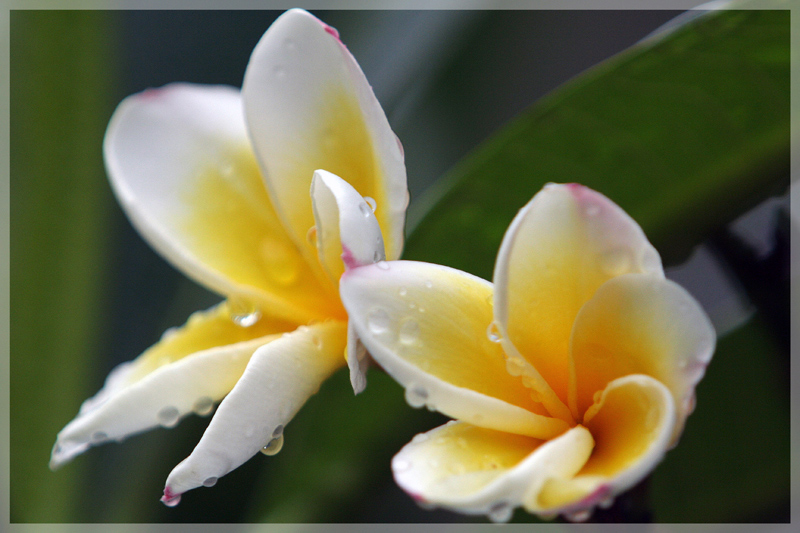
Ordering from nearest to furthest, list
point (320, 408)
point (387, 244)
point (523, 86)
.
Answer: point (387, 244)
point (320, 408)
point (523, 86)

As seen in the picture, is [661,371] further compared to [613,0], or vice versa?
[613,0]

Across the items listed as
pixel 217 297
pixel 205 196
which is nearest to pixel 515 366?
pixel 205 196

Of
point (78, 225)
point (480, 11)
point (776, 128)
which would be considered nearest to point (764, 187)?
point (776, 128)

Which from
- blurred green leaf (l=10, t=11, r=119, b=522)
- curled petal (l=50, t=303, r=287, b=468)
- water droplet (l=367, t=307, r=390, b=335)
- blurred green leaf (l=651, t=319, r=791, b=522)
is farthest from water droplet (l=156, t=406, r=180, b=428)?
blurred green leaf (l=10, t=11, r=119, b=522)

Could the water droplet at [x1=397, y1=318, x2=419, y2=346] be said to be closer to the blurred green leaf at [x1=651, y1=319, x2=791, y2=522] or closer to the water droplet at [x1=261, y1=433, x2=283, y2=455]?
the water droplet at [x1=261, y1=433, x2=283, y2=455]

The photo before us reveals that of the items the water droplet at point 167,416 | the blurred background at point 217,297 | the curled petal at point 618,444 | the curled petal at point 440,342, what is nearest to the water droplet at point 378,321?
the curled petal at point 440,342

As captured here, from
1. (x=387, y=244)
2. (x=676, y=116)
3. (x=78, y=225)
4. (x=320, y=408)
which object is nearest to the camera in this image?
(x=387, y=244)

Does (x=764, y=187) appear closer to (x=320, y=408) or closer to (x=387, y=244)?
(x=387, y=244)
